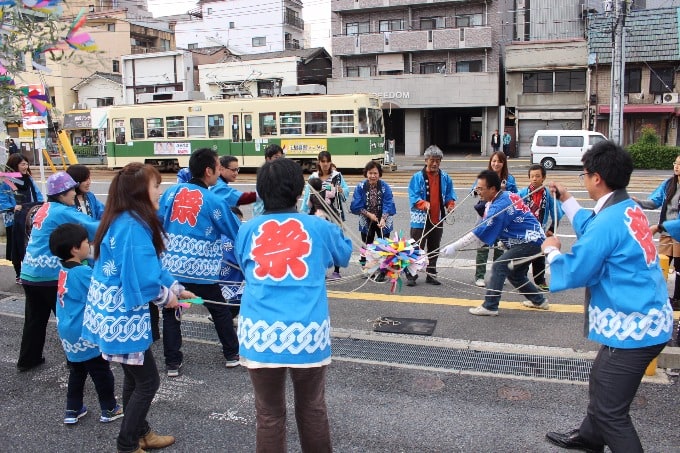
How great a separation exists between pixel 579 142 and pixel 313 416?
23.9 m

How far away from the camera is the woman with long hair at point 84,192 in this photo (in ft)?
16.7

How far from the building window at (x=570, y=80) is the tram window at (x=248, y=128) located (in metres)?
18.5

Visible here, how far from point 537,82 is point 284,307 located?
33.1m

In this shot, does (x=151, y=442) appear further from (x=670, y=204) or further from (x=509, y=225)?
(x=670, y=204)

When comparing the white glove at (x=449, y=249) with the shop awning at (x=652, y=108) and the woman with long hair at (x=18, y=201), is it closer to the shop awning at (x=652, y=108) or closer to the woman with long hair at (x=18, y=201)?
the woman with long hair at (x=18, y=201)

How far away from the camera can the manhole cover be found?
4.16 meters

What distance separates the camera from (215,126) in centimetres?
2348

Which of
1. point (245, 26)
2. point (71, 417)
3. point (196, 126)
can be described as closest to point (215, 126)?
point (196, 126)

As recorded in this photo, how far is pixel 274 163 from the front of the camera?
290 centimetres

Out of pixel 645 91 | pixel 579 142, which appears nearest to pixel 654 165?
pixel 579 142

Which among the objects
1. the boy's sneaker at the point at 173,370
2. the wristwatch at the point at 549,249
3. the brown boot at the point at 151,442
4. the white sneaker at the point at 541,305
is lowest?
the brown boot at the point at 151,442

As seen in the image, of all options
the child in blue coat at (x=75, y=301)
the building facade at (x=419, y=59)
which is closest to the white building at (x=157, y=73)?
the building facade at (x=419, y=59)

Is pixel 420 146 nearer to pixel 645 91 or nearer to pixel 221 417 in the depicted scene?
pixel 645 91

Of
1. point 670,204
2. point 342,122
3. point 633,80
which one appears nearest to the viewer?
point 670,204
